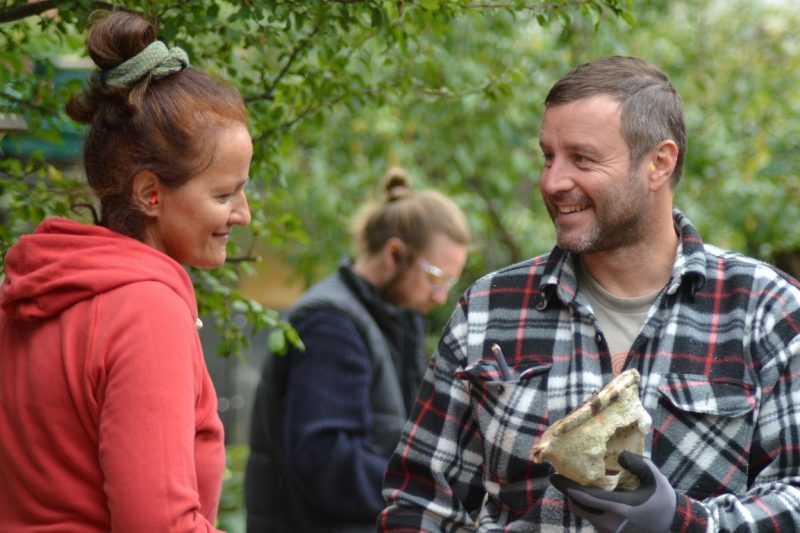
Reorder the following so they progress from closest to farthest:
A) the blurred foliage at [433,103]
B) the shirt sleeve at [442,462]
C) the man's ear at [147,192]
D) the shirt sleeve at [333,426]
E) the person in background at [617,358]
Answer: the man's ear at [147,192]
the person in background at [617,358]
the shirt sleeve at [442,462]
the blurred foliage at [433,103]
the shirt sleeve at [333,426]

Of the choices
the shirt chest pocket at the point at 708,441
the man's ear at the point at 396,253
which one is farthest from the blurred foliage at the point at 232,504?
the shirt chest pocket at the point at 708,441

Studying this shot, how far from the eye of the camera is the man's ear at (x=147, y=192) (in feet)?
7.04

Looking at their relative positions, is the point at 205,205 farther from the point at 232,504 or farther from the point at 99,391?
the point at 232,504

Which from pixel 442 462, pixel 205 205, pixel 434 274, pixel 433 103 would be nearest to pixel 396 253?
pixel 434 274

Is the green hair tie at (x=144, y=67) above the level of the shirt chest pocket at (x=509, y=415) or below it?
above

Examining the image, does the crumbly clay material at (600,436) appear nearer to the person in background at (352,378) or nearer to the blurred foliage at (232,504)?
the person in background at (352,378)

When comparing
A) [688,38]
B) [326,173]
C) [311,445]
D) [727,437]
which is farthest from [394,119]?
[727,437]

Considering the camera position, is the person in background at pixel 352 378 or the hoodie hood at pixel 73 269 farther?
the person in background at pixel 352 378

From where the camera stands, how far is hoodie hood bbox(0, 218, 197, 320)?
201cm

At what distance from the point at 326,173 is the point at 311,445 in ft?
12.1

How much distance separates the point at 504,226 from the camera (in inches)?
296

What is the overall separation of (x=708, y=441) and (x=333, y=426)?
1692mm

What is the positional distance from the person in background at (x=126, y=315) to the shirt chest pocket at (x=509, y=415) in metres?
0.69

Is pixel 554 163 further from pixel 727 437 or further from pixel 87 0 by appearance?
pixel 87 0
